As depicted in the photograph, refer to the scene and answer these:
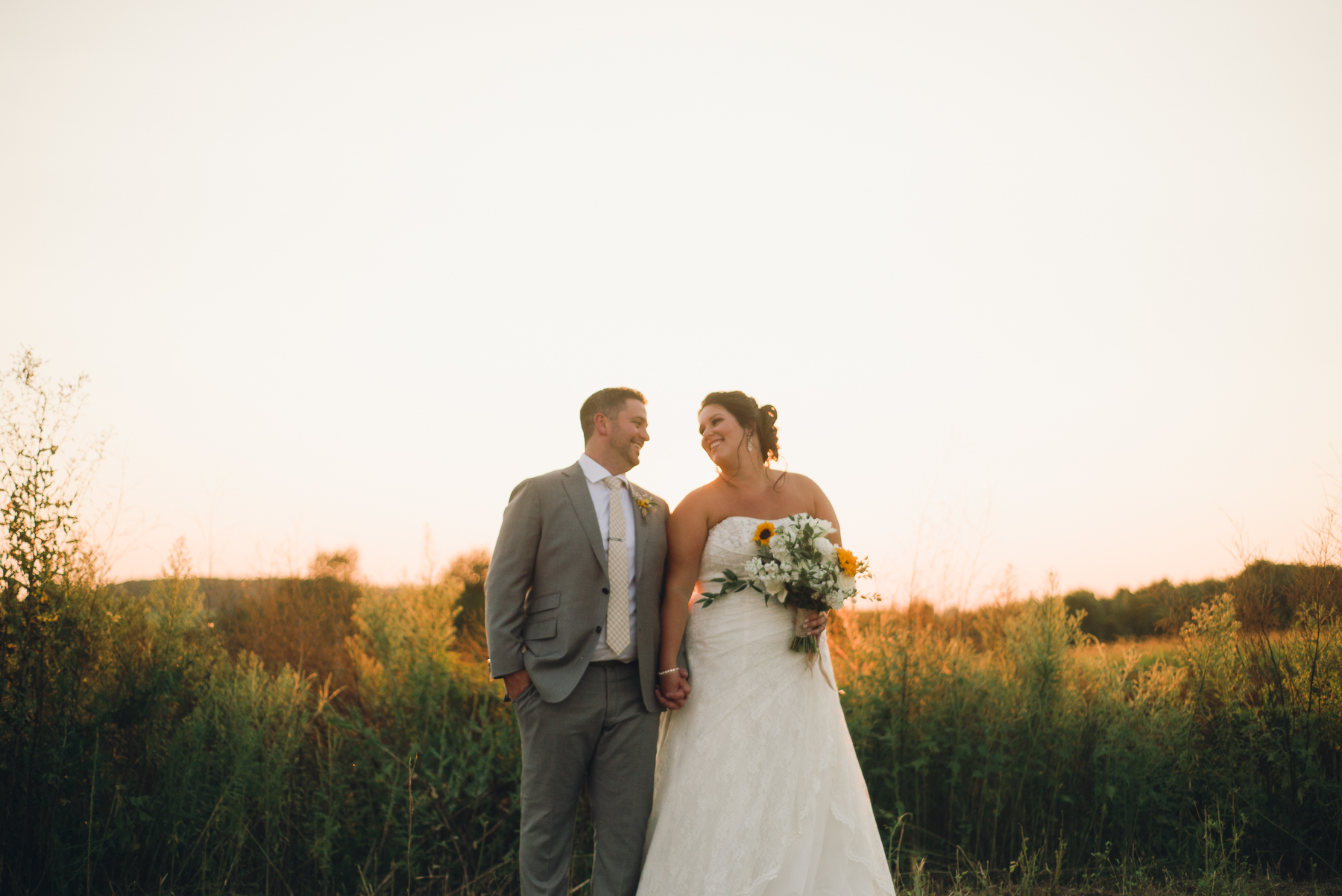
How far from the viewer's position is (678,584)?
365cm

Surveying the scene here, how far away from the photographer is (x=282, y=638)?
692 centimetres

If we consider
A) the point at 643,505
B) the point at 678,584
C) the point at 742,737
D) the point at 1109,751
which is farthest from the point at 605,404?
the point at 1109,751

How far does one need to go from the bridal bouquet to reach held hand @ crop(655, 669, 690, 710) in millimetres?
336

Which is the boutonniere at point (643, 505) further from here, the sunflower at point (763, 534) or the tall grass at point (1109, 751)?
the tall grass at point (1109, 751)

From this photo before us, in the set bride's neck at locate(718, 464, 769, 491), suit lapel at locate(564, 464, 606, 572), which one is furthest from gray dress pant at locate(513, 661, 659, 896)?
bride's neck at locate(718, 464, 769, 491)

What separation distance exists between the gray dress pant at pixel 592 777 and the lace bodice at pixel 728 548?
587 millimetres

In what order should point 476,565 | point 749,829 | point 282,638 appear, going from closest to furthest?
1. point 749,829
2. point 282,638
3. point 476,565

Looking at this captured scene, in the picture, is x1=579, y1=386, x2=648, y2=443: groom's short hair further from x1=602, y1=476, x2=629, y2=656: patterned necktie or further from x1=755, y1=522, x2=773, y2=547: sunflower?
x1=755, y1=522, x2=773, y2=547: sunflower

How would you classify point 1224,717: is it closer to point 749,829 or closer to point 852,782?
point 852,782

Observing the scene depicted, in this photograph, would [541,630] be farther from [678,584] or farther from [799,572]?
[799,572]

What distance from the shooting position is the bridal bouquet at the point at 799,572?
11.4 ft

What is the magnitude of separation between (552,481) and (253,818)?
10.7ft

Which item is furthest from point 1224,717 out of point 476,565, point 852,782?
point 476,565

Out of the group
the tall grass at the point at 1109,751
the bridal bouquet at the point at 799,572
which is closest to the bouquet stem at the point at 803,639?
the bridal bouquet at the point at 799,572
